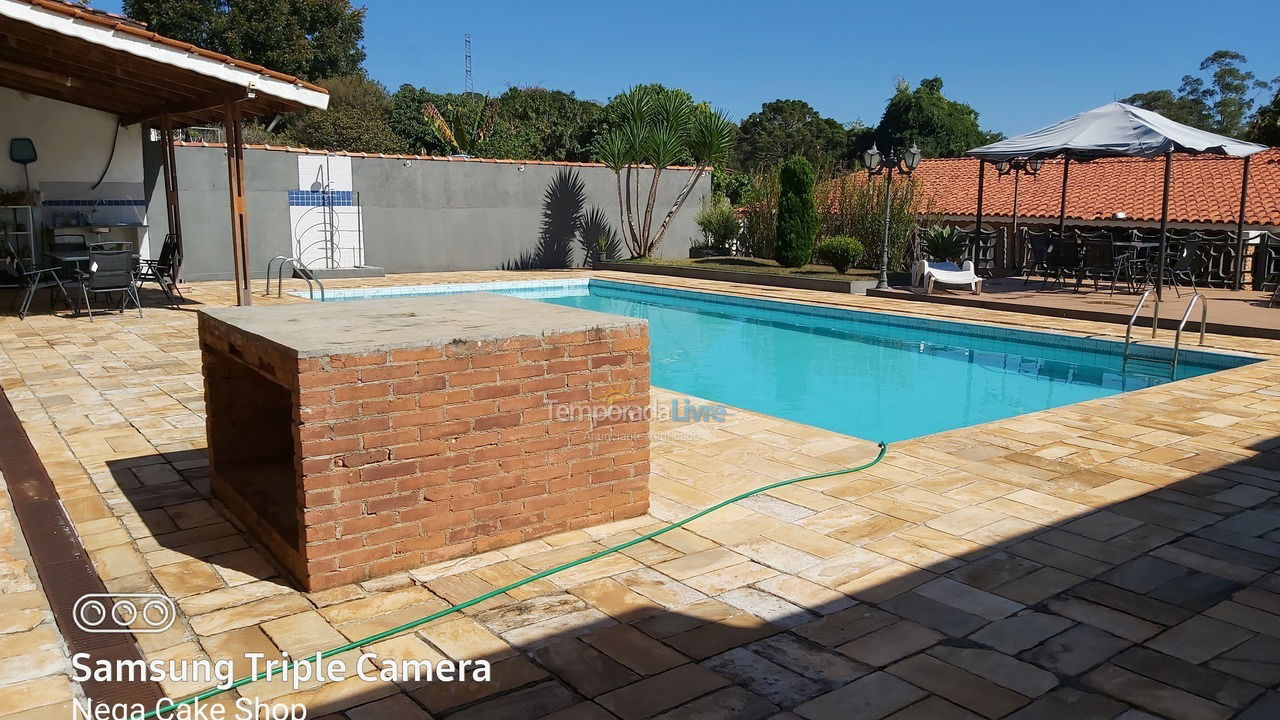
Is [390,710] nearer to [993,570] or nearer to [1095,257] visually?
[993,570]

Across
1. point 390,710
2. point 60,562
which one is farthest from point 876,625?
point 60,562

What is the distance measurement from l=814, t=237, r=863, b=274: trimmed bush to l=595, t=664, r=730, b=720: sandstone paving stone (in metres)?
15.1

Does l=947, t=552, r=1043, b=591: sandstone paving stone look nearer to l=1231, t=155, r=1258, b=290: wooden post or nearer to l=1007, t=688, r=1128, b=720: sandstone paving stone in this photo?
l=1007, t=688, r=1128, b=720: sandstone paving stone

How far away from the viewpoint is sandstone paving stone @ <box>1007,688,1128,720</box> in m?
2.75

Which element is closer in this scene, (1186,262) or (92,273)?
(92,273)

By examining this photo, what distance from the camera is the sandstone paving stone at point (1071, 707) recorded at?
2748 millimetres

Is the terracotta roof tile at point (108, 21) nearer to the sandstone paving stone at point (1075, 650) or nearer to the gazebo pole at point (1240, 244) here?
the sandstone paving stone at point (1075, 650)

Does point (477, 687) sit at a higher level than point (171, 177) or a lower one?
lower

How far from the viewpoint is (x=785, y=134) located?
51.3 metres

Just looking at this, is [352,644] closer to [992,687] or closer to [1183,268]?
[992,687]

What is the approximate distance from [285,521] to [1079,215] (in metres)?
19.5

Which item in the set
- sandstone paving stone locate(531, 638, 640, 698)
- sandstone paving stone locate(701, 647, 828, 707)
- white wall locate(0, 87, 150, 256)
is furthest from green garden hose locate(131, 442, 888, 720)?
white wall locate(0, 87, 150, 256)

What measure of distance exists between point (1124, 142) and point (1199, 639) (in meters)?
11.3

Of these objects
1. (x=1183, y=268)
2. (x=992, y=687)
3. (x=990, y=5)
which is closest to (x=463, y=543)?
(x=992, y=687)
